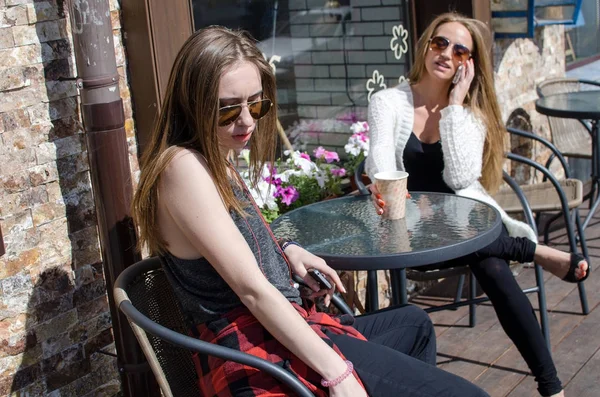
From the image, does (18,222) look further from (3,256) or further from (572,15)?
(572,15)

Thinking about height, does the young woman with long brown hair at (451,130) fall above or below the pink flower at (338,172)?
above

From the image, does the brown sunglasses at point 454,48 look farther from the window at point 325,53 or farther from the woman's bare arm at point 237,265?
the woman's bare arm at point 237,265

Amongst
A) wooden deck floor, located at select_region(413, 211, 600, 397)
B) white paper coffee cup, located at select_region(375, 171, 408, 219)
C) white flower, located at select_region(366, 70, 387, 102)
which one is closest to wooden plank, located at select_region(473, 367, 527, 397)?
wooden deck floor, located at select_region(413, 211, 600, 397)

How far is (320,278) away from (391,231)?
1.44 feet

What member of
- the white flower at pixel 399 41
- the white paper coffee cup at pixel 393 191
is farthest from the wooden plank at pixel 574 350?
the white flower at pixel 399 41

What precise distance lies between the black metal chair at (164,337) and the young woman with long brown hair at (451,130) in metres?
1.11

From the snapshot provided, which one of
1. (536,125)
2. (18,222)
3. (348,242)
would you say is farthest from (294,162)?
(536,125)

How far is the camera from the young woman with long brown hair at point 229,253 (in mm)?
1996

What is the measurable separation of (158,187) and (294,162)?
6.28 ft

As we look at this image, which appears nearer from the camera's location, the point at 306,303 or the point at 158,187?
the point at 158,187

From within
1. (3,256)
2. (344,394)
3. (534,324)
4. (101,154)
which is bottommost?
(534,324)

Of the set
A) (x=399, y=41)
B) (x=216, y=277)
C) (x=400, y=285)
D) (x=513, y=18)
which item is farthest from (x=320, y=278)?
(x=513, y=18)

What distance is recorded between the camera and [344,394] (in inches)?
78.0

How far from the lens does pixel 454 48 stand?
3.37m
